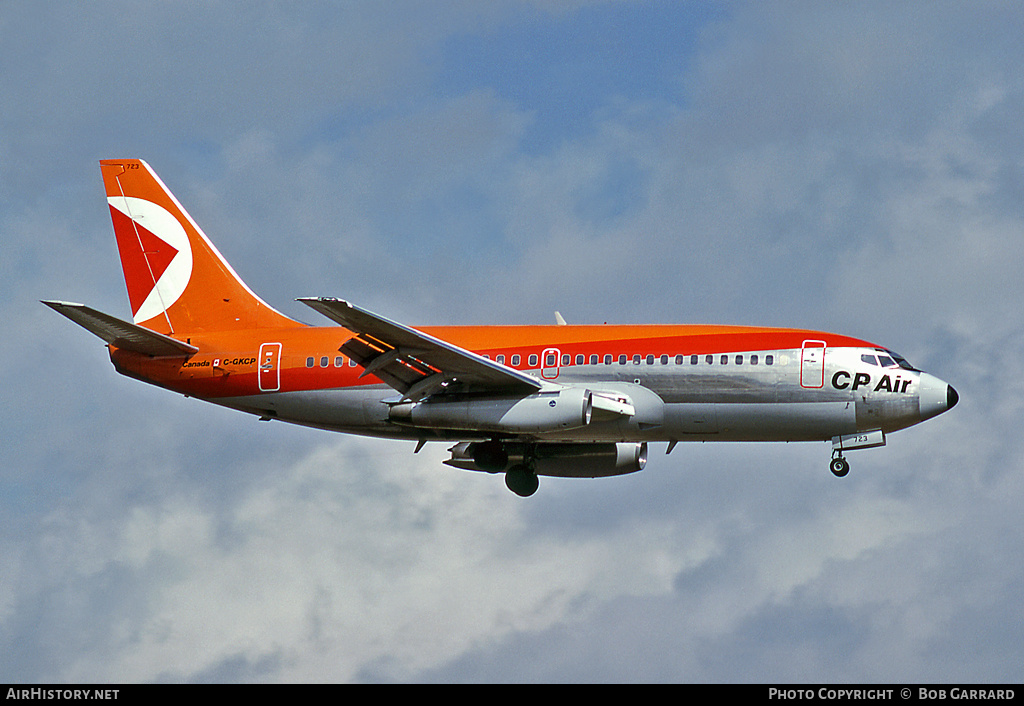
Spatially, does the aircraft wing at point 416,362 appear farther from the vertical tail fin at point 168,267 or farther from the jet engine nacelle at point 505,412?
the vertical tail fin at point 168,267

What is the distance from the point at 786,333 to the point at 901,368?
13.0 ft

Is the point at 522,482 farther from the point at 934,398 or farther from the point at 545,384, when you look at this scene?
the point at 934,398

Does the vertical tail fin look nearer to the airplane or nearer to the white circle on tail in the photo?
the white circle on tail

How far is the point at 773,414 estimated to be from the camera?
1937 inches

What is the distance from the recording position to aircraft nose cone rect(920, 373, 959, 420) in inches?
1933

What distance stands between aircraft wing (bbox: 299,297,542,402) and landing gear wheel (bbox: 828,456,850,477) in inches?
401

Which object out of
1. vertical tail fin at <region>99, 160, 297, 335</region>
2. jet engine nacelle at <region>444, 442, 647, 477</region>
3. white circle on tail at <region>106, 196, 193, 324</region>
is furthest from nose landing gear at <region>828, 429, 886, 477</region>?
white circle on tail at <region>106, 196, 193, 324</region>

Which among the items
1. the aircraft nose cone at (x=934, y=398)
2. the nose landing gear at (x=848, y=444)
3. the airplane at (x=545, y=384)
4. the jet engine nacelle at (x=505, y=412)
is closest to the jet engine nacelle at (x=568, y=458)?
the airplane at (x=545, y=384)
